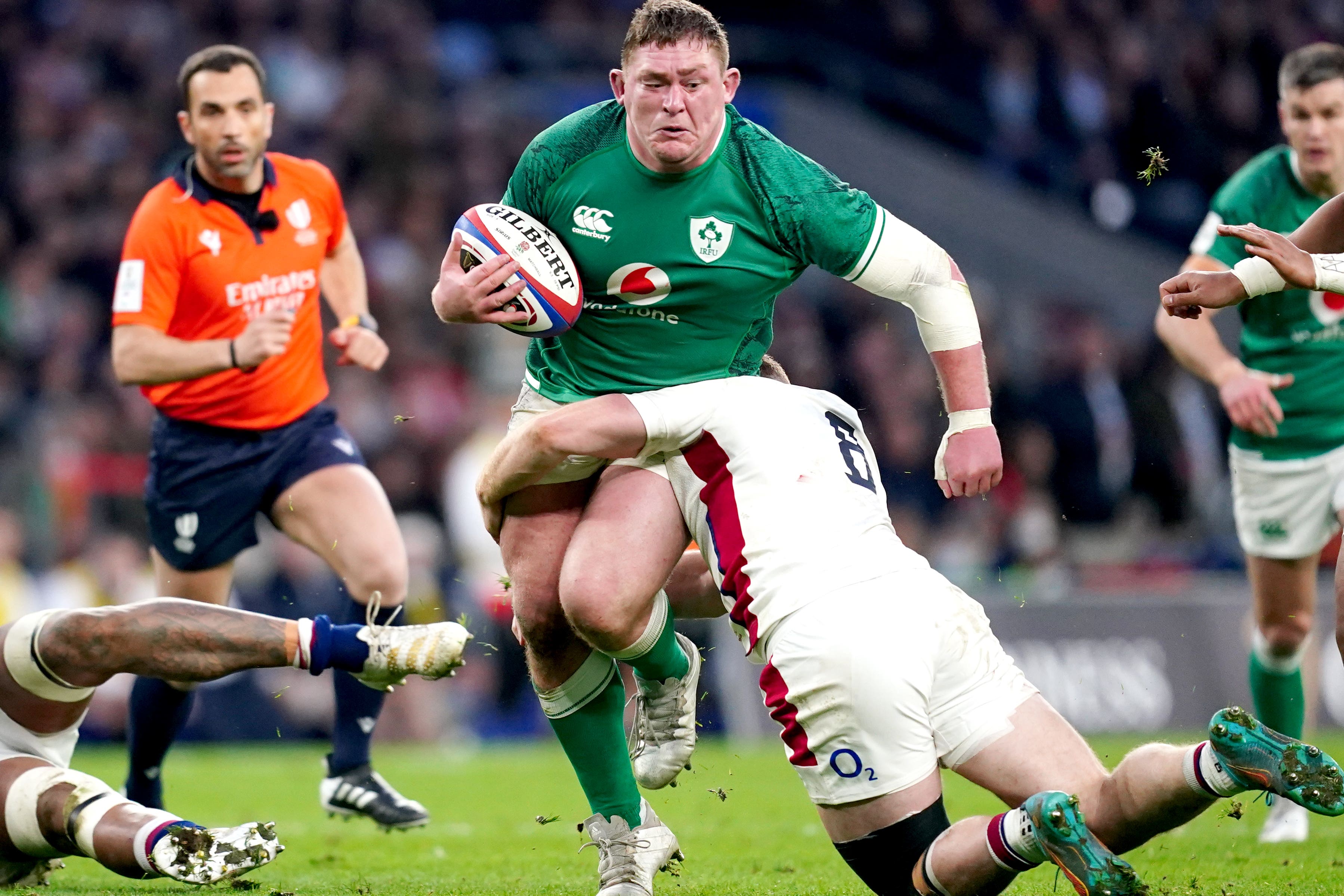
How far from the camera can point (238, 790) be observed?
31.5ft

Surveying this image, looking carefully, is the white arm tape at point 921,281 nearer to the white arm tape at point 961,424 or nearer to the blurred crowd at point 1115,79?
the white arm tape at point 961,424

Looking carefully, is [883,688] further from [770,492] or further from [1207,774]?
[1207,774]

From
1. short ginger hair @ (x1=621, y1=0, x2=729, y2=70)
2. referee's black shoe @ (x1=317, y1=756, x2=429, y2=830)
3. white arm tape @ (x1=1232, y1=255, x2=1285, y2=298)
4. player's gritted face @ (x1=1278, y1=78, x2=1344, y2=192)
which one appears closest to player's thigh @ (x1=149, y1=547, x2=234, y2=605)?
referee's black shoe @ (x1=317, y1=756, x2=429, y2=830)

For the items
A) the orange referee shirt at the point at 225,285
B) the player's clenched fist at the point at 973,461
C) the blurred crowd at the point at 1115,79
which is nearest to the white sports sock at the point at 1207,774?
the player's clenched fist at the point at 973,461

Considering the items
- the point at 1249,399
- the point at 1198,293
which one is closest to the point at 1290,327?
the point at 1249,399

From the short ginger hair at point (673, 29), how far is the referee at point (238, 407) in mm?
2215

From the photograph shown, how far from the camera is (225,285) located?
6895 mm

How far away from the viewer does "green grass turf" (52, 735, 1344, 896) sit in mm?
5531

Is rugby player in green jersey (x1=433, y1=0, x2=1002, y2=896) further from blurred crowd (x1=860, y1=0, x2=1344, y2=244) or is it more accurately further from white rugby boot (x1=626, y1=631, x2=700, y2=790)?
blurred crowd (x1=860, y1=0, x2=1344, y2=244)

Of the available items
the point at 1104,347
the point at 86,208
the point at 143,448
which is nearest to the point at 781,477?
the point at 143,448

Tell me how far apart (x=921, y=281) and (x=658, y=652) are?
144 centimetres

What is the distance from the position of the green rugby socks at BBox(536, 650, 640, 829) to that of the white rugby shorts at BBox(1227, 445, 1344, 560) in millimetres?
2981

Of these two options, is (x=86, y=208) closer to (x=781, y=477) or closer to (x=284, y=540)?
(x=284, y=540)

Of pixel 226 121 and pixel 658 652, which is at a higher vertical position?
pixel 226 121
